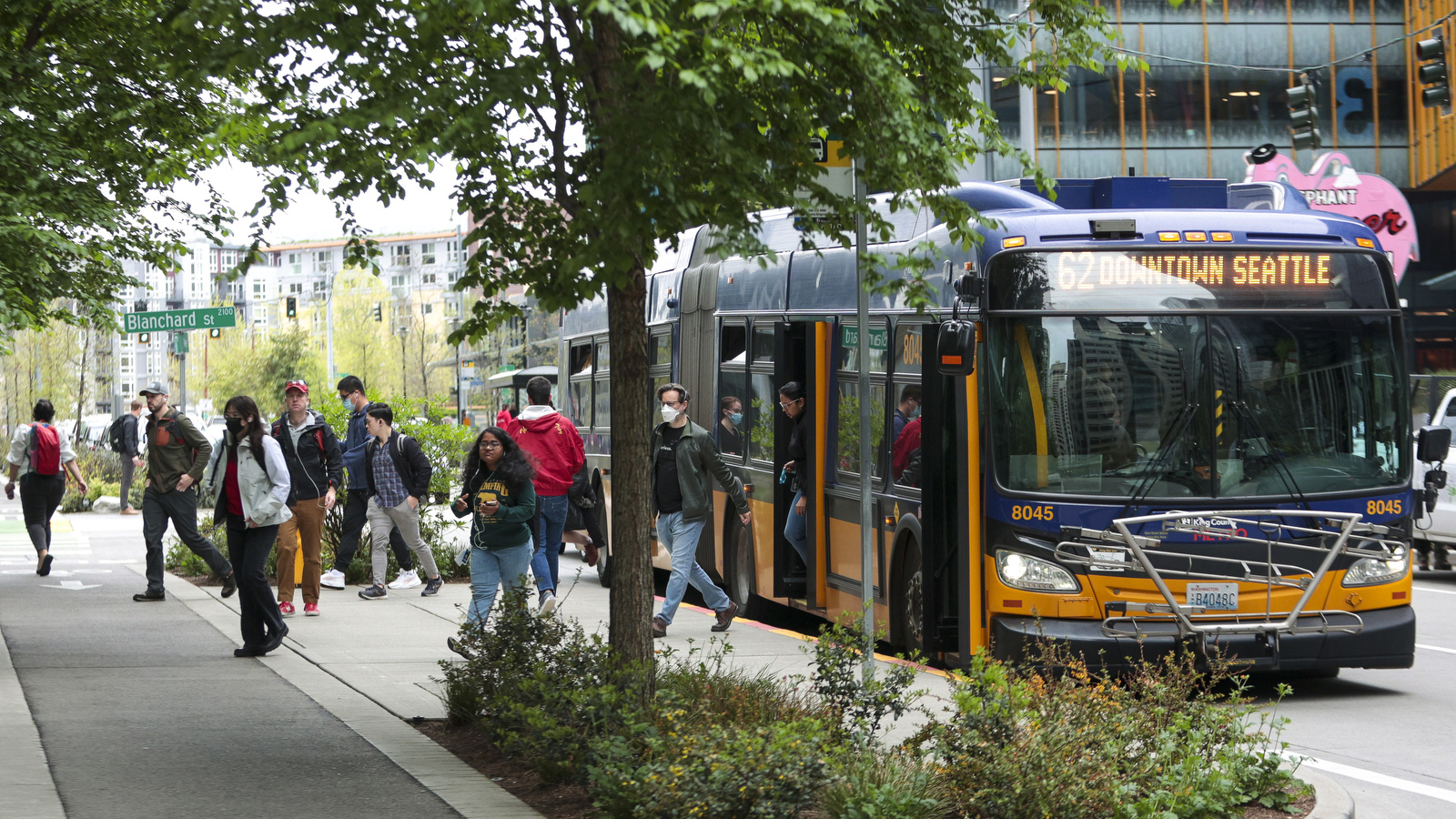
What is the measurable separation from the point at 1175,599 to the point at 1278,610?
24.5 inches

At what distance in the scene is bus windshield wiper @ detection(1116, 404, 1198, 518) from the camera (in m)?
9.10

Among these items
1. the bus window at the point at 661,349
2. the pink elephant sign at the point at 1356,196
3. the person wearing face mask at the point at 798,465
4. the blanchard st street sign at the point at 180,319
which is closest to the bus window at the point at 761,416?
the person wearing face mask at the point at 798,465

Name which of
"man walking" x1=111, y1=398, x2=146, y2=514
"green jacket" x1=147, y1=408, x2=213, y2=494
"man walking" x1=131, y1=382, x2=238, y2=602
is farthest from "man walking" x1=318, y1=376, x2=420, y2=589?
"man walking" x1=111, y1=398, x2=146, y2=514

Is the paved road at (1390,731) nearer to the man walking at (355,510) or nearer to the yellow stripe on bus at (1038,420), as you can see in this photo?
the yellow stripe on bus at (1038,420)

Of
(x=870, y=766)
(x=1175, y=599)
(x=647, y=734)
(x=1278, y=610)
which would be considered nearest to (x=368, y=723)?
(x=647, y=734)

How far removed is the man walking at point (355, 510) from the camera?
48.4 ft

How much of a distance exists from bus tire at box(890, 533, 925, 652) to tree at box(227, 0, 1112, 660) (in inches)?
132

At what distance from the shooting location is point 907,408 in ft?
34.3

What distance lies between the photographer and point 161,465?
13.8m

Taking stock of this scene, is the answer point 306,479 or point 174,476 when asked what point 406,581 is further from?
point 306,479

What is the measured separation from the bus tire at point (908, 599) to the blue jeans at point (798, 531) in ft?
4.14

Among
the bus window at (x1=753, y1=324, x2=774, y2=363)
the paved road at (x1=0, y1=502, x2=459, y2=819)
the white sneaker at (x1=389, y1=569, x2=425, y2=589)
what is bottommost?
the paved road at (x1=0, y1=502, x2=459, y2=819)

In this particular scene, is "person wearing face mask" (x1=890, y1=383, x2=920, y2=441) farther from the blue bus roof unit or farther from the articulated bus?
the blue bus roof unit

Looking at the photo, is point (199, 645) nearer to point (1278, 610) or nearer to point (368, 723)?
point (368, 723)
